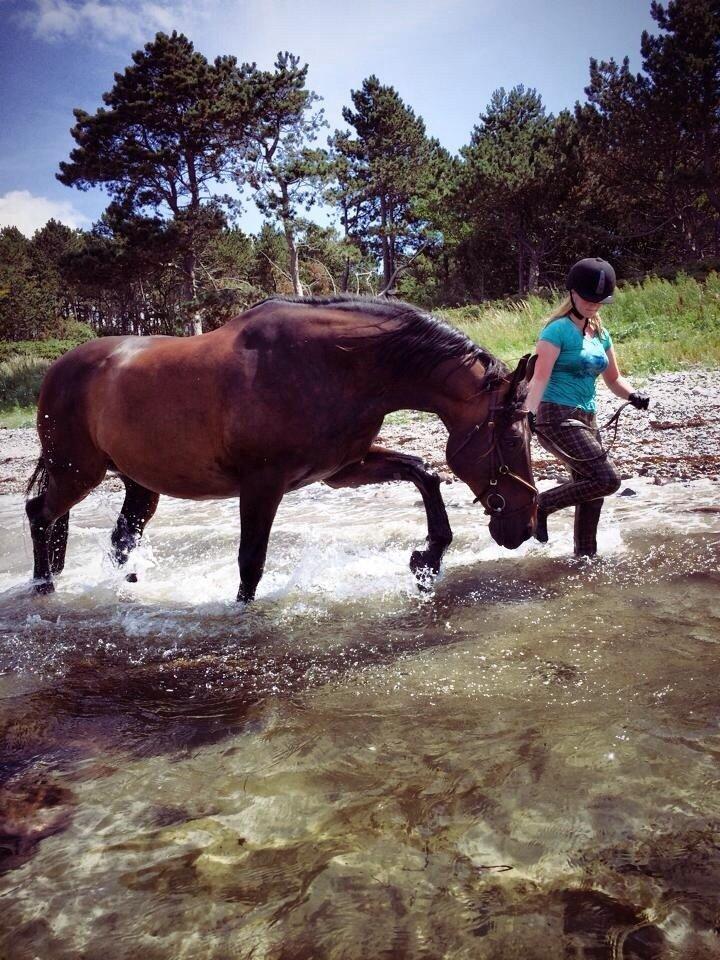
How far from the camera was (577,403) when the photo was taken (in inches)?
157

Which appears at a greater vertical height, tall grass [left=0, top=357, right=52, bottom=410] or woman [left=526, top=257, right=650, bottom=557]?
tall grass [left=0, top=357, right=52, bottom=410]

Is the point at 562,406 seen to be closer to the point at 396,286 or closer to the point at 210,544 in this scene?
the point at 210,544

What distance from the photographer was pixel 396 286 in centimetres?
4666

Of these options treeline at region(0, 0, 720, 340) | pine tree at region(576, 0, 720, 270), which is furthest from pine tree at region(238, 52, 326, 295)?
pine tree at region(576, 0, 720, 270)

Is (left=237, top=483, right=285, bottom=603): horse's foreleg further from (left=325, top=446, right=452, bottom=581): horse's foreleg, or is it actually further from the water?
(left=325, top=446, right=452, bottom=581): horse's foreleg

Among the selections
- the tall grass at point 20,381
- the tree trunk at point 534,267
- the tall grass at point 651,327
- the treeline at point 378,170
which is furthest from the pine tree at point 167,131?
the tree trunk at point 534,267

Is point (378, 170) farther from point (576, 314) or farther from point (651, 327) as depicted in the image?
point (576, 314)

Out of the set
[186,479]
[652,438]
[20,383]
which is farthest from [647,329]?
[20,383]

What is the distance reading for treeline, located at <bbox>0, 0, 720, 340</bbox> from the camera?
73.4 ft

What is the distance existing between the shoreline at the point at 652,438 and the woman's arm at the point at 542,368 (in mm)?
1768

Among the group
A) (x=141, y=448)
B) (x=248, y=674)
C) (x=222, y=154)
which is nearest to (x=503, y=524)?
(x=248, y=674)

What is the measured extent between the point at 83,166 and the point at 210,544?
2275 cm

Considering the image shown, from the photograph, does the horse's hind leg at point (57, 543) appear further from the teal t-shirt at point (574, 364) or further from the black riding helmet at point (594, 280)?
the black riding helmet at point (594, 280)

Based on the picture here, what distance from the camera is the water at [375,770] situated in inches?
52.7
